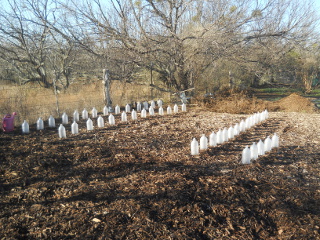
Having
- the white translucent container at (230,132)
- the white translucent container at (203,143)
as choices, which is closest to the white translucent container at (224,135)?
the white translucent container at (230,132)

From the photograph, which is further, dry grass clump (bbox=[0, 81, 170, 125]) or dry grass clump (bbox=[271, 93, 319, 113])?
dry grass clump (bbox=[271, 93, 319, 113])

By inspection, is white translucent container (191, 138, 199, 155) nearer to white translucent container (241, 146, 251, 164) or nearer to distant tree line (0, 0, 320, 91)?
white translucent container (241, 146, 251, 164)

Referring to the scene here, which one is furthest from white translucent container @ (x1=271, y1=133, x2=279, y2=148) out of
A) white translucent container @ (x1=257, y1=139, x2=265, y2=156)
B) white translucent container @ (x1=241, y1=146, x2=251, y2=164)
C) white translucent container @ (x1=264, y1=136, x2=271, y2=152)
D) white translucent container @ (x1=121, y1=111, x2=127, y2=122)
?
white translucent container @ (x1=121, y1=111, x2=127, y2=122)

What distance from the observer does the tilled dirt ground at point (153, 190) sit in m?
2.41

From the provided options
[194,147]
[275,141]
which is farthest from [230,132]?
[194,147]

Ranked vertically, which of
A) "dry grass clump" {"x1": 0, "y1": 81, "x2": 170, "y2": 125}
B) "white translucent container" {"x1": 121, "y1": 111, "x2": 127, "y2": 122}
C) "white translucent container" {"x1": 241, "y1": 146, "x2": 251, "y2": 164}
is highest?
"dry grass clump" {"x1": 0, "y1": 81, "x2": 170, "y2": 125}

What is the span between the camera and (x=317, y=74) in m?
25.9

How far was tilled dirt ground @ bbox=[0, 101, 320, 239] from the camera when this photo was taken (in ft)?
7.89

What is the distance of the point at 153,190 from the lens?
3080mm

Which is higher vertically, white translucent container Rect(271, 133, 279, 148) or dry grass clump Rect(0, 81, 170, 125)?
dry grass clump Rect(0, 81, 170, 125)

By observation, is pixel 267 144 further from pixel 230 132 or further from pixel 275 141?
pixel 230 132

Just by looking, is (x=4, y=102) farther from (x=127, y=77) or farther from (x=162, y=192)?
(x=162, y=192)

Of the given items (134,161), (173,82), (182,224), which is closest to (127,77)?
(173,82)

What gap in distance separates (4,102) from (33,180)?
541cm
